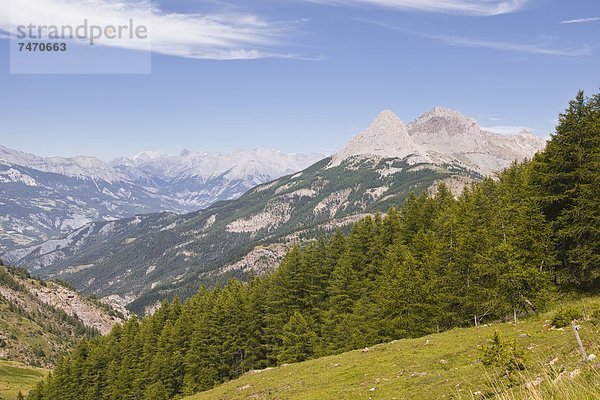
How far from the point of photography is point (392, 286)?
53312 mm

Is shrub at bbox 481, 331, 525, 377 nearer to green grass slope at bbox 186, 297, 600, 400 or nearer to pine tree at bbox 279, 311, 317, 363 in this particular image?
green grass slope at bbox 186, 297, 600, 400

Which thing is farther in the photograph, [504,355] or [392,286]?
[392,286]

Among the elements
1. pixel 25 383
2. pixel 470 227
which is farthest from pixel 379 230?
pixel 25 383

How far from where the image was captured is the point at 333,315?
213 ft

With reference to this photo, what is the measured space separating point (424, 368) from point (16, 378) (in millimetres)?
174857

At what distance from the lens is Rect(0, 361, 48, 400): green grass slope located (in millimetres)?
132875

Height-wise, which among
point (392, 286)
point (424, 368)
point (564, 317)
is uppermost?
point (564, 317)

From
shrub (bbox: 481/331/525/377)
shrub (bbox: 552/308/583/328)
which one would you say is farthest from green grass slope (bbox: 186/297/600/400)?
shrub (bbox: 552/308/583/328)

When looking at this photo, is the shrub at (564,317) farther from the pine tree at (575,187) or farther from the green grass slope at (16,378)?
the green grass slope at (16,378)

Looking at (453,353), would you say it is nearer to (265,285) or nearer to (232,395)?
(232,395)

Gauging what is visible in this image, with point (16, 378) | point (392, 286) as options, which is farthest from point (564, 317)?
point (16, 378)

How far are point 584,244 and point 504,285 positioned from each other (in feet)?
27.2

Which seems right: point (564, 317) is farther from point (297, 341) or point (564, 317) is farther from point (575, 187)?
point (297, 341)

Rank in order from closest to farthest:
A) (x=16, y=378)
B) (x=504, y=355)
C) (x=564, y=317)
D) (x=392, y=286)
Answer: (x=504, y=355) < (x=564, y=317) < (x=392, y=286) < (x=16, y=378)
